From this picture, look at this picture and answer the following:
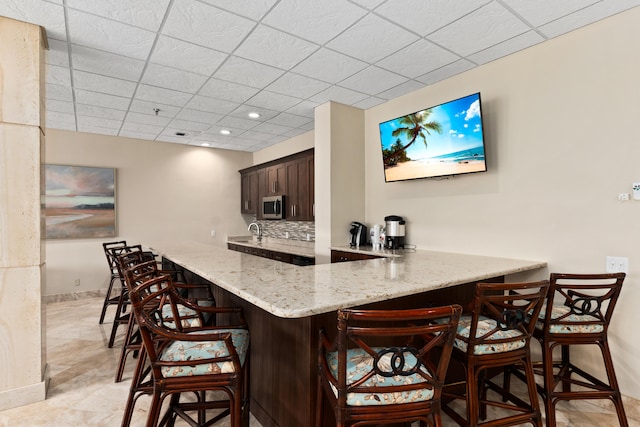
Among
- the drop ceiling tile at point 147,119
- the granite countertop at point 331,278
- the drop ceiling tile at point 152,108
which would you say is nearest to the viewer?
the granite countertop at point 331,278

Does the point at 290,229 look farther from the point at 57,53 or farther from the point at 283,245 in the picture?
the point at 57,53

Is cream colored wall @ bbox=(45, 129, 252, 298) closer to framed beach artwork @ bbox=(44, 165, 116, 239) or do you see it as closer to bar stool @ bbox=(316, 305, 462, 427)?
framed beach artwork @ bbox=(44, 165, 116, 239)

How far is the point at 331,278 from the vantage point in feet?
6.43

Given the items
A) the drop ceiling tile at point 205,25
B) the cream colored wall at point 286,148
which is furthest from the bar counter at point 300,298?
the cream colored wall at point 286,148

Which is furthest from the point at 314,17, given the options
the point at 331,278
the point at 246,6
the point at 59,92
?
the point at 59,92

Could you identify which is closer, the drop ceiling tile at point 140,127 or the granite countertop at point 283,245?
the granite countertop at point 283,245

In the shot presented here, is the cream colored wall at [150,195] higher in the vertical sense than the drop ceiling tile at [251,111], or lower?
lower

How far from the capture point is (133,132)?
17.7 ft

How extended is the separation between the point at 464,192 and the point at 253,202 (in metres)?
4.10

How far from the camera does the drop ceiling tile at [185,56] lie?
2713 millimetres

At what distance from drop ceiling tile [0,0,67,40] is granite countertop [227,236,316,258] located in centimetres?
327

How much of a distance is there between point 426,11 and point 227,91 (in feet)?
7.39

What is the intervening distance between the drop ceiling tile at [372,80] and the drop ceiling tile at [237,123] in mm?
1825

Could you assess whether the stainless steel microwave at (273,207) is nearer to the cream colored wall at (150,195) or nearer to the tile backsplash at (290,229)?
the tile backsplash at (290,229)
